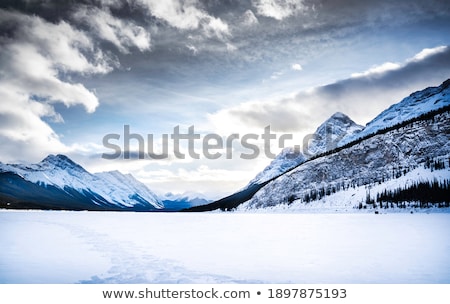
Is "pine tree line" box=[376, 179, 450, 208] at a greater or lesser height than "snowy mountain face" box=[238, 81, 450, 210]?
lesser

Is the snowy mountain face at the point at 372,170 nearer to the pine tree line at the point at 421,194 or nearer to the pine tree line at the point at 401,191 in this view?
the pine tree line at the point at 401,191

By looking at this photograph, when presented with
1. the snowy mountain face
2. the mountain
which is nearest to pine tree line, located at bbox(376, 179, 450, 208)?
the mountain

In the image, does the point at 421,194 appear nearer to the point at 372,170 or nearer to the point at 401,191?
the point at 401,191

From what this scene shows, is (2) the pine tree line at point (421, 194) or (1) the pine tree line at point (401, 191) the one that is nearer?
(2) the pine tree line at point (421, 194)

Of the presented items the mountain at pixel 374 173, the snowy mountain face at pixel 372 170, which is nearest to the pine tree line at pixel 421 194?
the mountain at pixel 374 173

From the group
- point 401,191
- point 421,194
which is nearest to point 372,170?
point 401,191

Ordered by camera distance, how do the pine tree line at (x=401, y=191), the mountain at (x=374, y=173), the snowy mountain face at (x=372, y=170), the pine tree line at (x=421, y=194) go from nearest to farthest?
the pine tree line at (x=421, y=194) → the pine tree line at (x=401, y=191) → the mountain at (x=374, y=173) → the snowy mountain face at (x=372, y=170)

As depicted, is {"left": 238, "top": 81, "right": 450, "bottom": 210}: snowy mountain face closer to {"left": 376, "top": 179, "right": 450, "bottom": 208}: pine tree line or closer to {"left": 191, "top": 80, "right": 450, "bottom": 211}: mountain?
{"left": 191, "top": 80, "right": 450, "bottom": 211}: mountain

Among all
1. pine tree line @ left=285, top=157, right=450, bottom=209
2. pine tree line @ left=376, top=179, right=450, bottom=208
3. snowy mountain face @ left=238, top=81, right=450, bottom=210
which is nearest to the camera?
pine tree line @ left=376, top=179, right=450, bottom=208

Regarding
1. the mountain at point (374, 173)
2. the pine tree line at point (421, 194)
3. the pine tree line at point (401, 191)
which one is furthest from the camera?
the mountain at point (374, 173)
